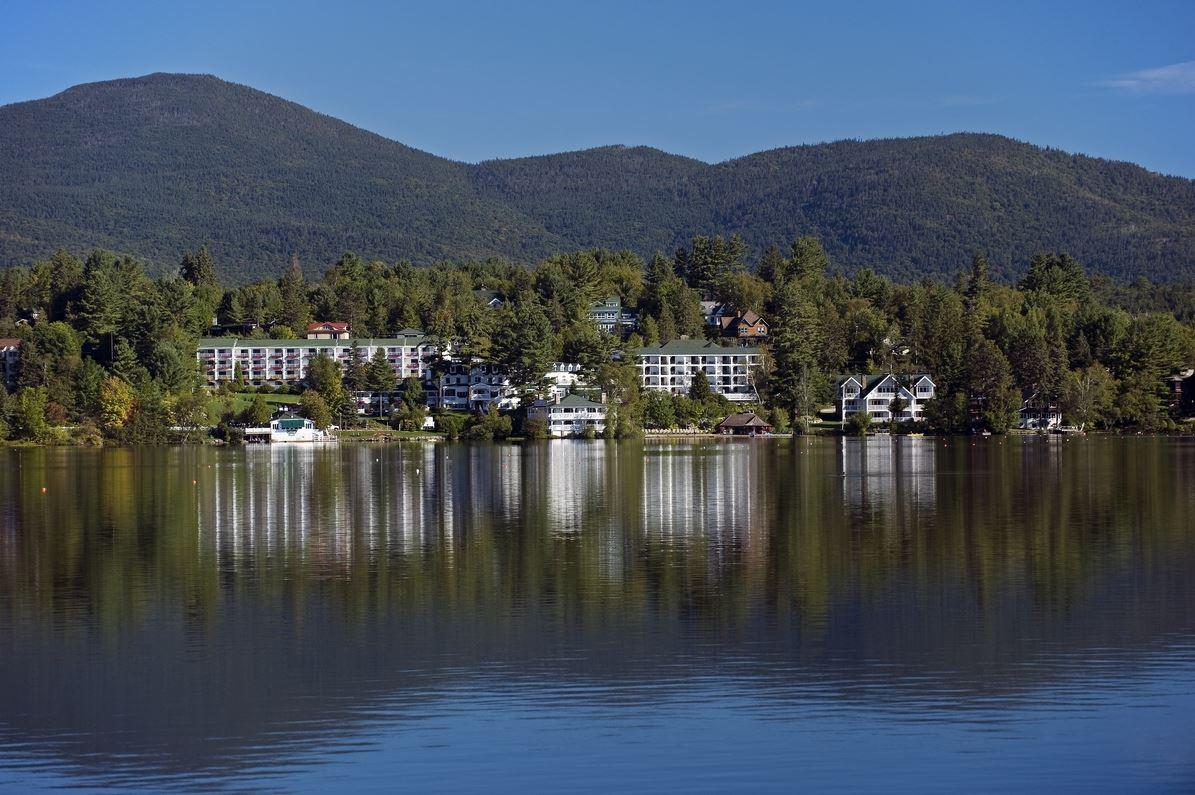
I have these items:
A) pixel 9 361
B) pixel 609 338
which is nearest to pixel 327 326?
pixel 9 361

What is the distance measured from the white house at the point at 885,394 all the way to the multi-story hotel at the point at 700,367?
1057cm

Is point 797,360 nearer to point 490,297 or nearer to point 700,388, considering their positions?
point 700,388

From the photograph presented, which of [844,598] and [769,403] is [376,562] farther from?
[769,403]

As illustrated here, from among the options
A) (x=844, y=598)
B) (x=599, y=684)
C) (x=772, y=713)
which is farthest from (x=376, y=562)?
(x=772, y=713)

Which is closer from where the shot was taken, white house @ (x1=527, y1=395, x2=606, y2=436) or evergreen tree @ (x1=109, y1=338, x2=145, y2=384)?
evergreen tree @ (x1=109, y1=338, x2=145, y2=384)

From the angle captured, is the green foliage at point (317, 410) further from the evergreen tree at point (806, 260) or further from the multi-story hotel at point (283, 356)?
the evergreen tree at point (806, 260)

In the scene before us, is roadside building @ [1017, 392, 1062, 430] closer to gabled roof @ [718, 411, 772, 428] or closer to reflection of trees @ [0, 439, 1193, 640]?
gabled roof @ [718, 411, 772, 428]

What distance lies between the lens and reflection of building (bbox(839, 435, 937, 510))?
43.8 meters

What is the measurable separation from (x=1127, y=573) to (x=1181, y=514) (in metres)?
12.7

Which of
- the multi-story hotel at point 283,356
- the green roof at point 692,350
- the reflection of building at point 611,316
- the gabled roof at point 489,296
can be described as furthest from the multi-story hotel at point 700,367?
the gabled roof at point 489,296

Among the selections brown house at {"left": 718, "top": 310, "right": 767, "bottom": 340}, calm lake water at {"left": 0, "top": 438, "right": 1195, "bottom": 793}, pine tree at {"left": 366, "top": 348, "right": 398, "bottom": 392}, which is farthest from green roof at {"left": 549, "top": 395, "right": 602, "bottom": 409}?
calm lake water at {"left": 0, "top": 438, "right": 1195, "bottom": 793}

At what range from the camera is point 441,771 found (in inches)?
574

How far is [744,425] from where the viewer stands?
11300 cm

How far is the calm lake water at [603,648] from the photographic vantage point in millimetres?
14852
